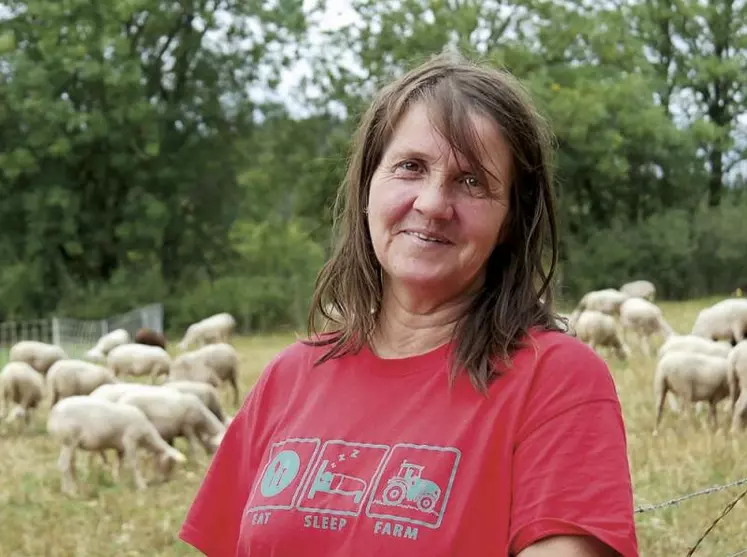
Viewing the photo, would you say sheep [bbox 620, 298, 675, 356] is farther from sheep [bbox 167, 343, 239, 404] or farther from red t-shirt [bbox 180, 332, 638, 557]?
red t-shirt [bbox 180, 332, 638, 557]

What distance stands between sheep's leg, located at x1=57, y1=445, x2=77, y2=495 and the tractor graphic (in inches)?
252

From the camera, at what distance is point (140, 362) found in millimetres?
13477

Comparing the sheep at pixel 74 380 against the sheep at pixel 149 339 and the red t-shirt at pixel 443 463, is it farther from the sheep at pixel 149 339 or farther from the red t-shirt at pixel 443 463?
the red t-shirt at pixel 443 463

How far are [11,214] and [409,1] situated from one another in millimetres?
13534

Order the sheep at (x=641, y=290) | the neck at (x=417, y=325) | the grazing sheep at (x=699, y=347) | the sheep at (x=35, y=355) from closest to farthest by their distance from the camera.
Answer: the neck at (x=417, y=325)
the grazing sheep at (x=699, y=347)
the sheep at (x=35, y=355)
the sheep at (x=641, y=290)

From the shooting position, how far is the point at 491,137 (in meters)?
1.93

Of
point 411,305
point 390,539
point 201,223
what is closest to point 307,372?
point 411,305

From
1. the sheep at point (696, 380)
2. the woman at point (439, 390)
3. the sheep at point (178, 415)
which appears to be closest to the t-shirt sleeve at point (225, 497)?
the woman at point (439, 390)

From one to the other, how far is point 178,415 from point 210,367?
4049 mm

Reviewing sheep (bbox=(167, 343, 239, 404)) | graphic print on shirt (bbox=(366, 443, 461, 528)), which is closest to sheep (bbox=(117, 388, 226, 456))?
sheep (bbox=(167, 343, 239, 404))

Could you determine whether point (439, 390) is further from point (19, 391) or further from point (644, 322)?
point (644, 322)

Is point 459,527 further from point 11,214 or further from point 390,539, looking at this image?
point 11,214

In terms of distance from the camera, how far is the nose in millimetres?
1926

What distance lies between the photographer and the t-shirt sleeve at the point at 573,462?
1.64 metres
